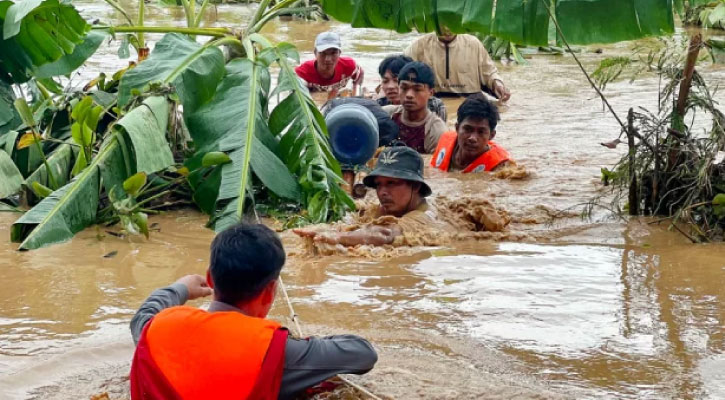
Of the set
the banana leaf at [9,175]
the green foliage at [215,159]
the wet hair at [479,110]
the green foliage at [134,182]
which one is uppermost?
the wet hair at [479,110]

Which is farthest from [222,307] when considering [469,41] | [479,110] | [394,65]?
[469,41]

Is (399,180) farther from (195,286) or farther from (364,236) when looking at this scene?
(195,286)

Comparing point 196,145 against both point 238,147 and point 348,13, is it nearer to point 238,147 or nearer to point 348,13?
point 238,147

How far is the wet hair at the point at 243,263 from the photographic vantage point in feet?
11.7

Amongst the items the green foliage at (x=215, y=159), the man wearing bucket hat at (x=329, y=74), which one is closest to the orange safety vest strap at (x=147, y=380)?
the green foliage at (x=215, y=159)

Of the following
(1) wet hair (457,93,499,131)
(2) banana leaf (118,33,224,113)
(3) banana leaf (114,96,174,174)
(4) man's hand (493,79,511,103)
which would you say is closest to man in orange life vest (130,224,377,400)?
(3) banana leaf (114,96,174,174)

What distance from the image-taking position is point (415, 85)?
9.72 metres

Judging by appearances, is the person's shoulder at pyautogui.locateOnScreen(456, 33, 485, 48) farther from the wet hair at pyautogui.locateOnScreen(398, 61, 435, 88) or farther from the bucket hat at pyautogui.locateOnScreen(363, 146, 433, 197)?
the bucket hat at pyautogui.locateOnScreen(363, 146, 433, 197)

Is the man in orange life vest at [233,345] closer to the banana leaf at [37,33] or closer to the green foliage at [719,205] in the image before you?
the green foliage at [719,205]

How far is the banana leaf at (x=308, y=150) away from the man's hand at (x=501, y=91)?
5410mm

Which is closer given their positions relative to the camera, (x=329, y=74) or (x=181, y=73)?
(x=181, y=73)

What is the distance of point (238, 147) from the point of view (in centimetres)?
719

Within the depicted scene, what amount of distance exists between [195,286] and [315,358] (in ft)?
2.62

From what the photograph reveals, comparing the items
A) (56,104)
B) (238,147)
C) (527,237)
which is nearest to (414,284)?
(527,237)
